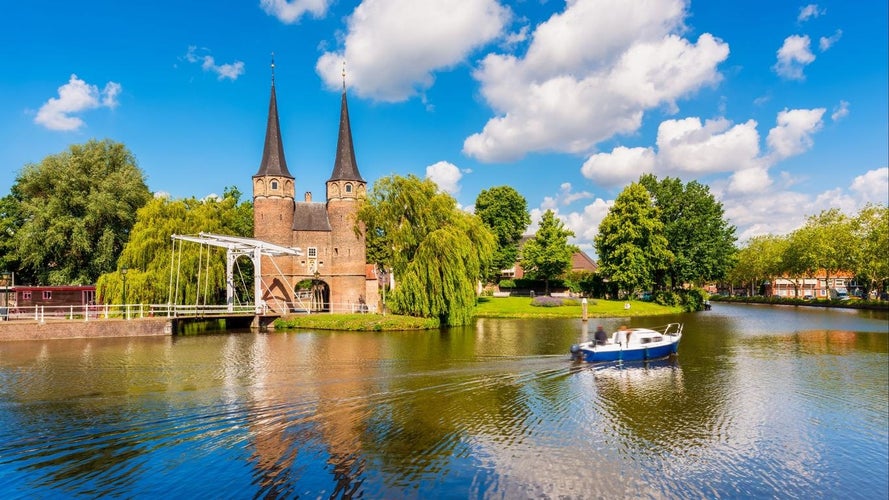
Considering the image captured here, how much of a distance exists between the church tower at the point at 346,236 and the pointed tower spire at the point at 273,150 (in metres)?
4.10

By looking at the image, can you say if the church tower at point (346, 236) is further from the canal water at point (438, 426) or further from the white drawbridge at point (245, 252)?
the canal water at point (438, 426)

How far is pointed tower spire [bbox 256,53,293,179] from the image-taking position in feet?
136

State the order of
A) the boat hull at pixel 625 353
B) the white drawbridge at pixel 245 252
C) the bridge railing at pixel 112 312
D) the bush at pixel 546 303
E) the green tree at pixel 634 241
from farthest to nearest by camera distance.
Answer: the green tree at pixel 634 241, the bush at pixel 546 303, the white drawbridge at pixel 245 252, the bridge railing at pixel 112 312, the boat hull at pixel 625 353

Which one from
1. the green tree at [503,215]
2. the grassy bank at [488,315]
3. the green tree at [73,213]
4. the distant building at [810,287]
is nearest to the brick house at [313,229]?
the grassy bank at [488,315]

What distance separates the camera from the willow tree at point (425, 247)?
32.8 meters

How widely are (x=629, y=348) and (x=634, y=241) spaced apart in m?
35.0

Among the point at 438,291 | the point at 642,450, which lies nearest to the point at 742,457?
the point at 642,450

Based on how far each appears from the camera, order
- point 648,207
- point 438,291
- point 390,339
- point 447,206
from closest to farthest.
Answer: point 390,339 < point 438,291 < point 447,206 < point 648,207

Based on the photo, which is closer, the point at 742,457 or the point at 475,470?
the point at 475,470

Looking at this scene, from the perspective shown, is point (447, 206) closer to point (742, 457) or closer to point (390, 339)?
point (390, 339)

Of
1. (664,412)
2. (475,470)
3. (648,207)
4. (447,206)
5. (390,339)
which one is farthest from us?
(648,207)

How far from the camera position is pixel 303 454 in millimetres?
10633

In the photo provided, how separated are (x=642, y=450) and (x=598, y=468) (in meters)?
1.59

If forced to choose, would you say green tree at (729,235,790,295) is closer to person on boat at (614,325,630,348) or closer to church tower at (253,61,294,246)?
person on boat at (614,325,630,348)
